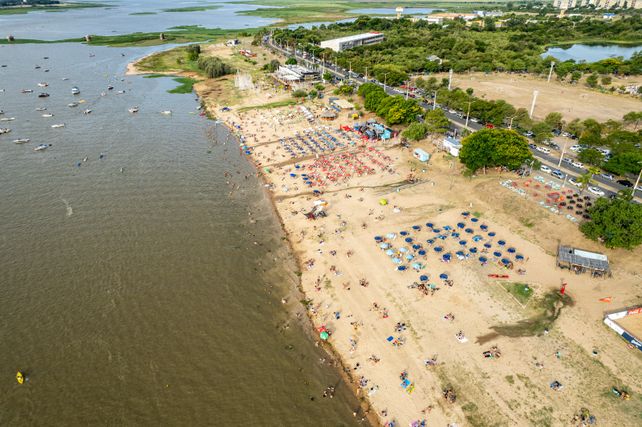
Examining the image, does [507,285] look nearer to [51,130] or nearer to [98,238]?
[98,238]

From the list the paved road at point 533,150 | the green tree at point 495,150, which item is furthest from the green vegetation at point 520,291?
the paved road at point 533,150

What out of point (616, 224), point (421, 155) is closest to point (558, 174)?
point (616, 224)

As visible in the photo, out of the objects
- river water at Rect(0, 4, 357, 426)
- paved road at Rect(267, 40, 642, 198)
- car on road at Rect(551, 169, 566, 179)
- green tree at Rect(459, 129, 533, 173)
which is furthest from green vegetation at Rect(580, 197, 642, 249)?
river water at Rect(0, 4, 357, 426)

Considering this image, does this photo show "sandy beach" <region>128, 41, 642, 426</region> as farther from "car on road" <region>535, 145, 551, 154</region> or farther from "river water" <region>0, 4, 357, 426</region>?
"car on road" <region>535, 145, 551, 154</region>

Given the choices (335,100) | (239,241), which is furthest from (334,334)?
(335,100)

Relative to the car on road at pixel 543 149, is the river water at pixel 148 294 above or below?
below

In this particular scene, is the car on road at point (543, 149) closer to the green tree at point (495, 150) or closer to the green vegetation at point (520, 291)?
the green tree at point (495, 150)
